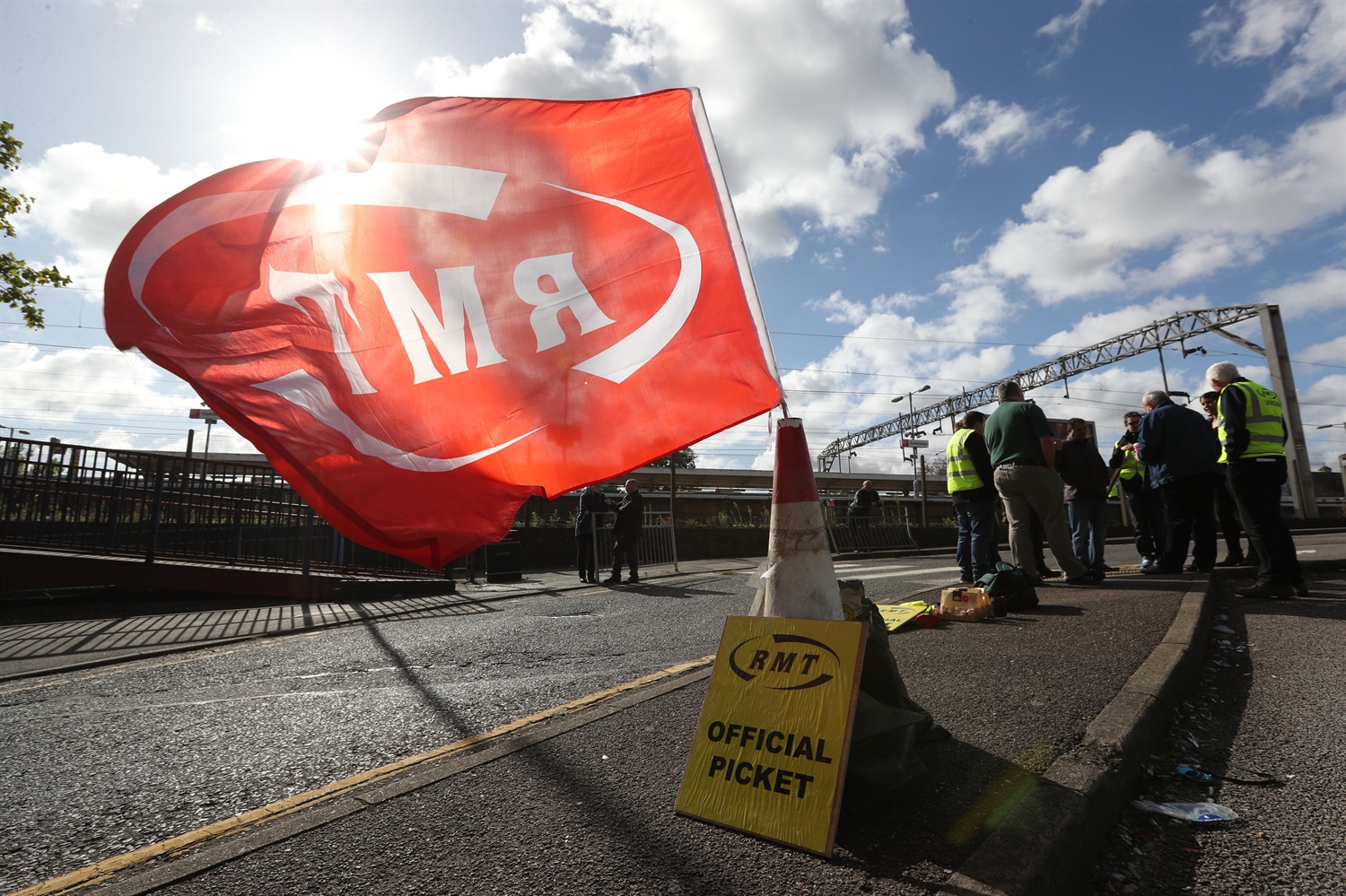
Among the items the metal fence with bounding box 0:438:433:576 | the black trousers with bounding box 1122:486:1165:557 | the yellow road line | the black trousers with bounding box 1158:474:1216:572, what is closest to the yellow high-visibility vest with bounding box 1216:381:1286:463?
the black trousers with bounding box 1158:474:1216:572

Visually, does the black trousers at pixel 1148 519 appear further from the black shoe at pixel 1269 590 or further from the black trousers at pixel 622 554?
the black trousers at pixel 622 554

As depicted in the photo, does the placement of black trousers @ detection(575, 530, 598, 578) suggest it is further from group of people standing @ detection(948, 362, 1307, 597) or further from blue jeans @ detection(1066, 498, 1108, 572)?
blue jeans @ detection(1066, 498, 1108, 572)

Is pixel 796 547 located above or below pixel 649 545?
below

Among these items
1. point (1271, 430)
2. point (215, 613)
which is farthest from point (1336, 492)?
point (215, 613)

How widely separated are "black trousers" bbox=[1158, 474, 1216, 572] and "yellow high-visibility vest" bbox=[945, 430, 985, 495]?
5.33ft

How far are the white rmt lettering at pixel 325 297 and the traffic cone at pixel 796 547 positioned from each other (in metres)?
1.67

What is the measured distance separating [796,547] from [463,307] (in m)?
1.64

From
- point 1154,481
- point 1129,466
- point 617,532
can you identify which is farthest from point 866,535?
point 1154,481

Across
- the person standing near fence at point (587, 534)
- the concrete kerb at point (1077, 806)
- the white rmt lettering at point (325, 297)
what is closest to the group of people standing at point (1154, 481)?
the concrete kerb at point (1077, 806)

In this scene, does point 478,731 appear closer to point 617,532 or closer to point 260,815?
point 260,815

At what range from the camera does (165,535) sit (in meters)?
9.84

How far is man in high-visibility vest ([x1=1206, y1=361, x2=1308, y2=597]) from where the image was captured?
5773 mm

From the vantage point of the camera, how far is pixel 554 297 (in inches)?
120

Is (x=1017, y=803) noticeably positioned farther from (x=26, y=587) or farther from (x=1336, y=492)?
(x=1336, y=492)
